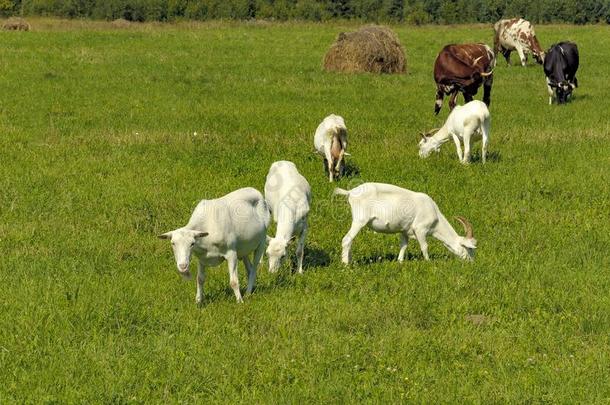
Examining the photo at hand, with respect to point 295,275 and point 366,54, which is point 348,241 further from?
point 366,54

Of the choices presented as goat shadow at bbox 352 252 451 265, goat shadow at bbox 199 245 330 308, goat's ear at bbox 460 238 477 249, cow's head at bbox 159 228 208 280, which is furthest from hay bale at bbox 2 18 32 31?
cow's head at bbox 159 228 208 280

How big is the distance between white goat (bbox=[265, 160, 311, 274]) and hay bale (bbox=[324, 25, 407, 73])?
1939 centimetres

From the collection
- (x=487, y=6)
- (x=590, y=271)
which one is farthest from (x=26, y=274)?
(x=487, y=6)

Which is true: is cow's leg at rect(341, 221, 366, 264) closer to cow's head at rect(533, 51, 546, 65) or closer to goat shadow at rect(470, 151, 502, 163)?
goat shadow at rect(470, 151, 502, 163)

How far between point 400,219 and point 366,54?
2087 centimetres

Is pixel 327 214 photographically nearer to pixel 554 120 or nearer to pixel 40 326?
pixel 40 326

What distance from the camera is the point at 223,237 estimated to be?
9352 millimetres

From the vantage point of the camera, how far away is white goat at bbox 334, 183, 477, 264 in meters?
11.2

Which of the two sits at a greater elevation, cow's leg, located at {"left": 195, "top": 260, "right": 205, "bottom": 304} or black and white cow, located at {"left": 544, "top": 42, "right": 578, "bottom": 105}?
cow's leg, located at {"left": 195, "top": 260, "right": 205, "bottom": 304}

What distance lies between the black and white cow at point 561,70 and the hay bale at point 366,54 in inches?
238

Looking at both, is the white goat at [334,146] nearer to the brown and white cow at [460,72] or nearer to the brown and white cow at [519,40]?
the brown and white cow at [460,72]

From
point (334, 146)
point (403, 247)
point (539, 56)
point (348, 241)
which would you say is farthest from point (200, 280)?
point (539, 56)

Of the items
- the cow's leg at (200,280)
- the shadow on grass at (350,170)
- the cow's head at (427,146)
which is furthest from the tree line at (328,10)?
the cow's leg at (200,280)

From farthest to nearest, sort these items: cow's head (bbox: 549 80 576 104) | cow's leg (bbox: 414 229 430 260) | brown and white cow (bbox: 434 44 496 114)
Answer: cow's head (bbox: 549 80 576 104), brown and white cow (bbox: 434 44 496 114), cow's leg (bbox: 414 229 430 260)
